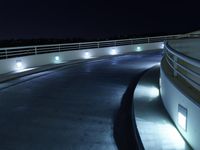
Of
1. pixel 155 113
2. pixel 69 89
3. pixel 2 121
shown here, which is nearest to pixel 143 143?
pixel 155 113

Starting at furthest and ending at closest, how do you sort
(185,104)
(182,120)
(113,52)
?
1. (113,52)
2. (182,120)
3. (185,104)

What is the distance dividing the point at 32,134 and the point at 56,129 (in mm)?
619

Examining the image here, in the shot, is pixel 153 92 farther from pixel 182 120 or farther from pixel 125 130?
pixel 182 120

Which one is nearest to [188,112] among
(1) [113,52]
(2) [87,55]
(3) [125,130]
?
(3) [125,130]

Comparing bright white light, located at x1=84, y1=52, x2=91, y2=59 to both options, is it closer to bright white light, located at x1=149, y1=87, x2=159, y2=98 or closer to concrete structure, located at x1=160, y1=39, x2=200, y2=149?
bright white light, located at x1=149, y1=87, x2=159, y2=98

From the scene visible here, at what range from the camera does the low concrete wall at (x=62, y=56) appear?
19.1 m

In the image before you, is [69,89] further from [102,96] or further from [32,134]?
[32,134]

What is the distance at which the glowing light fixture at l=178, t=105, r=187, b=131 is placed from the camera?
20.7ft

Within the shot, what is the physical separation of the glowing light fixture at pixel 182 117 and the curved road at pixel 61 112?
1.37 metres

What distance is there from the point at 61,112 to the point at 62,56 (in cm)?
1572

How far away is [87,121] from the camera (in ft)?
27.8

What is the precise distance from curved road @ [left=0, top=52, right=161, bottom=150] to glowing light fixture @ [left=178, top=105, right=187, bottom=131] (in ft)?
4.51

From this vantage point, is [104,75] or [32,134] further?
[104,75]

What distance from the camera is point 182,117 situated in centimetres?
653
